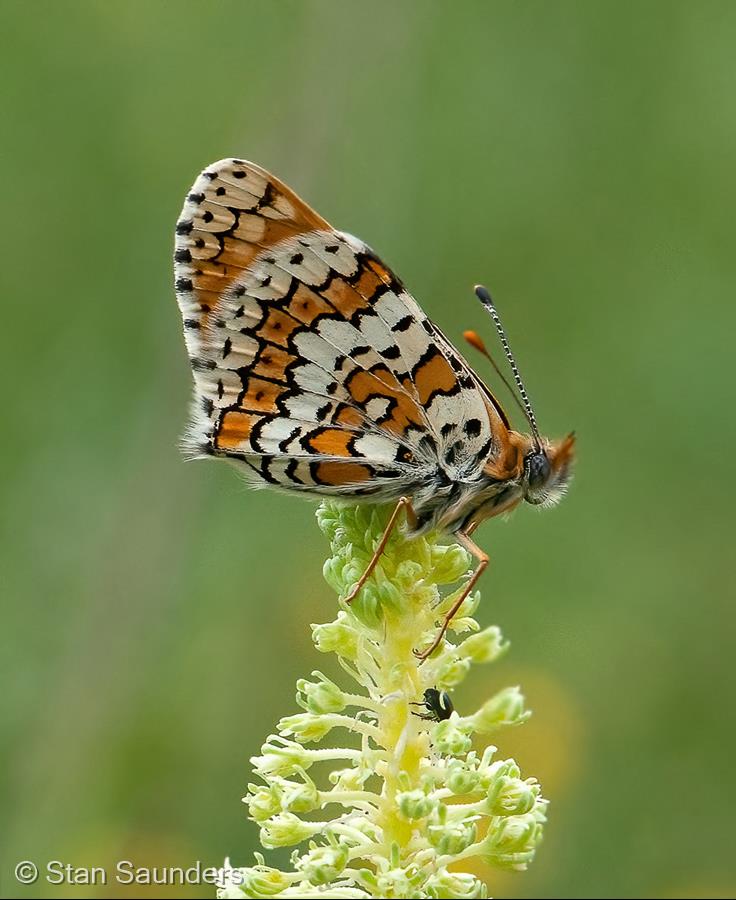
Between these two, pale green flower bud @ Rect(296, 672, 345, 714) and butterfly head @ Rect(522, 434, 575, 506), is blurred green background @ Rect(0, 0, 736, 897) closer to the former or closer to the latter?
pale green flower bud @ Rect(296, 672, 345, 714)

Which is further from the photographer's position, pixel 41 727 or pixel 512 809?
pixel 41 727

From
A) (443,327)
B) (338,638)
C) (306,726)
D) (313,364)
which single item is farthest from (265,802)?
(443,327)

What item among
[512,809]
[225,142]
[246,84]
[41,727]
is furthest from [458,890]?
[246,84]

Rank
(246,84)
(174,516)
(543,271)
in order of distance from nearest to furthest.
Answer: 1. (174,516)
2. (543,271)
3. (246,84)

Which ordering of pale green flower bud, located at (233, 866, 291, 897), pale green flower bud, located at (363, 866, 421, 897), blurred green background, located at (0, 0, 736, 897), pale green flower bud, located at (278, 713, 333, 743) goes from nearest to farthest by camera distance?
pale green flower bud, located at (363, 866, 421, 897), pale green flower bud, located at (233, 866, 291, 897), pale green flower bud, located at (278, 713, 333, 743), blurred green background, located at (0, 0, 736, 897)

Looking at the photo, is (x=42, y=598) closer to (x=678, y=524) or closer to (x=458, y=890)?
(x=678, y=524)

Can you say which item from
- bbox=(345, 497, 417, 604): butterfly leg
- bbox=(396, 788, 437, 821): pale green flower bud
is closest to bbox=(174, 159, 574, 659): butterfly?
bbox=(345, 497, 417, 604): butterfly leg
